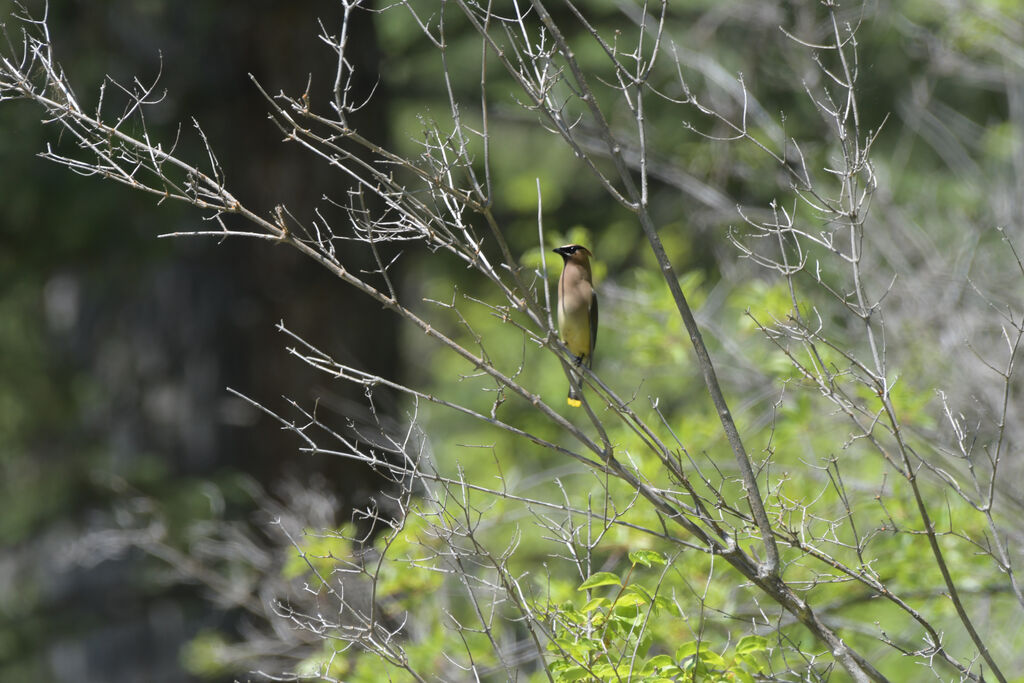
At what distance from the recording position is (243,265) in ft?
20.2

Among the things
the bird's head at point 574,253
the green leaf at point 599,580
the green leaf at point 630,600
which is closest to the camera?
the green leaf at point 599,580

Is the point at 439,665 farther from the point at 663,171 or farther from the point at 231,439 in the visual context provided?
the point at 231,439

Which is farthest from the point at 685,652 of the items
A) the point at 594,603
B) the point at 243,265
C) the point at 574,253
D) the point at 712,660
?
the point at 243,265

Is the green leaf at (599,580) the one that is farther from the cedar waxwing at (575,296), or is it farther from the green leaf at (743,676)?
the cedar waxwing at (575,296)

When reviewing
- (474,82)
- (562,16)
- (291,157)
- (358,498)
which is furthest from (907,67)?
(358,498)

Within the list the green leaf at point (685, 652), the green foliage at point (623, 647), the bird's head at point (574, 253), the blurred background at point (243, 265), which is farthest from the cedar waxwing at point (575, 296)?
the green leaf at point (685, 652)

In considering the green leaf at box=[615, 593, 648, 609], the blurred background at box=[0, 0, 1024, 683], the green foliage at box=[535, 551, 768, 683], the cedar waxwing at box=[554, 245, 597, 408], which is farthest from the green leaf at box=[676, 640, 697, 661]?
the blurred background at box=[0, 0, 1024, 683]

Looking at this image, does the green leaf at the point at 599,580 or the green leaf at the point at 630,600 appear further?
the green leaf at the point at 630,600

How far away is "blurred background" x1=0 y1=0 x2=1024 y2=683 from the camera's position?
5.53 m

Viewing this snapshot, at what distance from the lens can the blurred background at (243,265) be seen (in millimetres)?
A: 5531

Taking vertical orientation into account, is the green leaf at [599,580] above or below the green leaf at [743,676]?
above

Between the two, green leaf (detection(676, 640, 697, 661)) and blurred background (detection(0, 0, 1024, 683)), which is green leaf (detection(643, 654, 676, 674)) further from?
blurred background (detection(0, 0, 1024, 683))

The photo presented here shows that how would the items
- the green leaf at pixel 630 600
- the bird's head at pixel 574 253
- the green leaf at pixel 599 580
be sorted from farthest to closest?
the bird's head at pixel 574 253 → the green leaf at pixel 630 600 → the green leaf at pixel 599 580

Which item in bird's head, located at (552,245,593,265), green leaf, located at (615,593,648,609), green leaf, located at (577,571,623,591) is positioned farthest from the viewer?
bird's head, located at (552,245,593,265)
